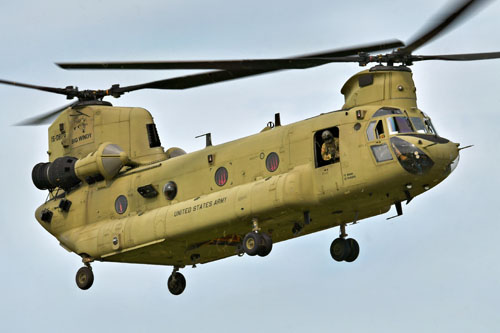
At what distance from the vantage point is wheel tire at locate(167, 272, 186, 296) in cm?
4281

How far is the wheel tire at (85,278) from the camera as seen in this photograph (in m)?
42.3

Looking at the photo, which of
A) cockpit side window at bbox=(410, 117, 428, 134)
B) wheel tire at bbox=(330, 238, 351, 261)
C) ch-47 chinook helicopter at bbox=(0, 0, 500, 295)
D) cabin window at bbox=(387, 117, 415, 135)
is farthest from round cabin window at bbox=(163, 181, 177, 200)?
cockpit side window at bbox=(410, 117, 428, 134)

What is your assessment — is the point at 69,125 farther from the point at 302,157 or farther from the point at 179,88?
the point at 302,157

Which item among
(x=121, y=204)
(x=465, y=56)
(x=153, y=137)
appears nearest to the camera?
(x=465, y=56)

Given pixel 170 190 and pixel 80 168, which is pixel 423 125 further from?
pixel 80 168

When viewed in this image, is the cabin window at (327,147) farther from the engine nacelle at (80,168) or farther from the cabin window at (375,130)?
the engine nacelle at (80,168)

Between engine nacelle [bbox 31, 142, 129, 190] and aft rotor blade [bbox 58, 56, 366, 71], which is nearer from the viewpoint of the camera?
aft rotor blade [bbox 58, 56, 366, 71]

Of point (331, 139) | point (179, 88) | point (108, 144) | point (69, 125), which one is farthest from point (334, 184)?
point (69, 125)

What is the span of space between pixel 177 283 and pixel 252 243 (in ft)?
21.5

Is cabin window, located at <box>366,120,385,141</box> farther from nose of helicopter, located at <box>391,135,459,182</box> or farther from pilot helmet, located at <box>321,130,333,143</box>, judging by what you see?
pilot helmet, located at <box>321,130,333,143</box>

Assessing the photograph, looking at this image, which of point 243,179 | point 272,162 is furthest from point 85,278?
point 272,162

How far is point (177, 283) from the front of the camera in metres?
42.8

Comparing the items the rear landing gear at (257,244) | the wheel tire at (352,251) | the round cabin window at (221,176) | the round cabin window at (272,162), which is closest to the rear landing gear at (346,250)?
the wheel tire at (352,251)

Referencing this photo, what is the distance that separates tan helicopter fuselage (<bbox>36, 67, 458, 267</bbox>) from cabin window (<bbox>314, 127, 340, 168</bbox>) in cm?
5
